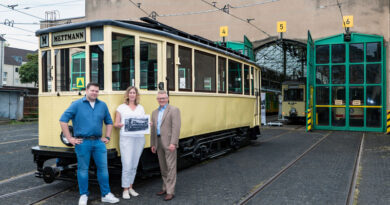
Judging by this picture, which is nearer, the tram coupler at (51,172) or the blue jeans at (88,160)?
the blue jeans at (88,160)

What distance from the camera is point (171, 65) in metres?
6.56

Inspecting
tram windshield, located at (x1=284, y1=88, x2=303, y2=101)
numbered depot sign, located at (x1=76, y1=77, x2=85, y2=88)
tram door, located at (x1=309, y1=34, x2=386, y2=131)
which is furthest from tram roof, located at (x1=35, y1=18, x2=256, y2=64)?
tram windshield, located at (x1=284, y1=88, x2=303, y2=101)

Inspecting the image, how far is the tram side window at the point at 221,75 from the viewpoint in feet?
27.9

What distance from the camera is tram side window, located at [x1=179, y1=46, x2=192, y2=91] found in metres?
6.86

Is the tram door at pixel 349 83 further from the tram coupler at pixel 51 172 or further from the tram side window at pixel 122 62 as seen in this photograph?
the tram coupler at pixel 51 172

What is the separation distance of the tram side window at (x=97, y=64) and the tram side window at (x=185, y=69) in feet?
6.12

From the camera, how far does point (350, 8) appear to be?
58.5ft

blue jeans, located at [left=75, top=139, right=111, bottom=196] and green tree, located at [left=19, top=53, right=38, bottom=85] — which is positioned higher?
green tree, located at [left=19, top=53, right=38, bottom=85]

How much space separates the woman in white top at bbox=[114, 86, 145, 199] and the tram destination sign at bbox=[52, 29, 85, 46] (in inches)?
47.0

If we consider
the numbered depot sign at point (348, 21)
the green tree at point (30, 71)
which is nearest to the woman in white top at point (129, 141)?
the numbered depot sign at point (348, 21)

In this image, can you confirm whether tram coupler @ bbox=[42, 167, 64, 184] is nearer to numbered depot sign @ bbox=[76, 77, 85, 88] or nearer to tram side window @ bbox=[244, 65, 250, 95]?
numbered depot sign @ bbox=[76, 77, 85, 88]

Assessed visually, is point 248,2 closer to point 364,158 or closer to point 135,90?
point 364,158

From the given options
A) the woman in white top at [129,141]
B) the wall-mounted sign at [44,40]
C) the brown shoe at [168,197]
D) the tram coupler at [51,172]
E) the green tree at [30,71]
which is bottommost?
the brown shoe at [168,197]

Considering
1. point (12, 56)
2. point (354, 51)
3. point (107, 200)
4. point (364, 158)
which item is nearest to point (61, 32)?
point (107, 200)
